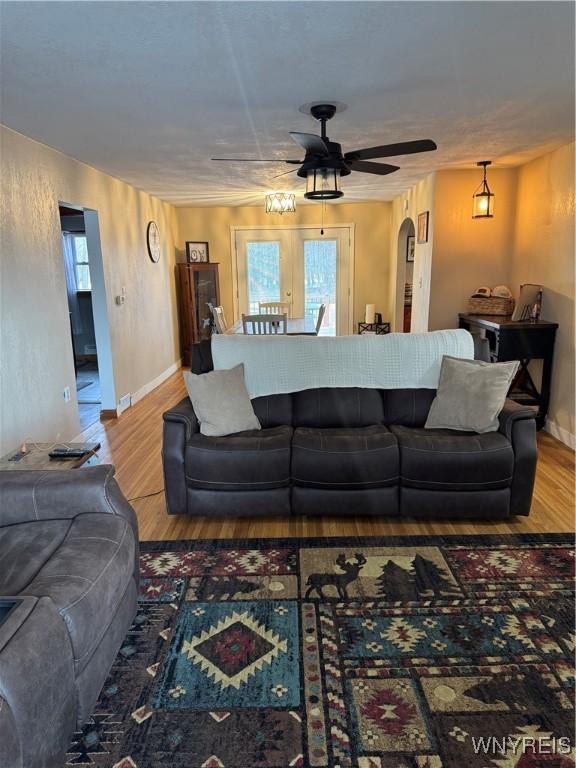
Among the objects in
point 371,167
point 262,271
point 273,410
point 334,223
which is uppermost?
point 334,223

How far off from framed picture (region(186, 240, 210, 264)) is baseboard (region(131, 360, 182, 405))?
157cm

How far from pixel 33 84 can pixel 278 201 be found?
3.40 m

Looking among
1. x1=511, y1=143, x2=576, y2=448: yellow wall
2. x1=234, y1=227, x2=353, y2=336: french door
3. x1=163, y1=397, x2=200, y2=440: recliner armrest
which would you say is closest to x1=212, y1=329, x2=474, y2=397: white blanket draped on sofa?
A: x1=163, y1=397, x2=200, y2=440: recliner armrest

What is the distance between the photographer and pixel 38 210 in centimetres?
375

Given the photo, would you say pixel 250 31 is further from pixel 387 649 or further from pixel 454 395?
pixel 387 649

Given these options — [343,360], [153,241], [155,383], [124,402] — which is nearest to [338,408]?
[343,360]

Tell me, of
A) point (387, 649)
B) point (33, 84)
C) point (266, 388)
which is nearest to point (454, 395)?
point (266, 388)

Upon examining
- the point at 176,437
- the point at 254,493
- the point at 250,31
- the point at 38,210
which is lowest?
the point at 254,493

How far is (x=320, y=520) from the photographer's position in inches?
118

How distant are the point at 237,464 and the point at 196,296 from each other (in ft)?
16.5

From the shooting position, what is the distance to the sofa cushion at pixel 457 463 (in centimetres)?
281

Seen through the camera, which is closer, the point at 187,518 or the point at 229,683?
the point at 229,683

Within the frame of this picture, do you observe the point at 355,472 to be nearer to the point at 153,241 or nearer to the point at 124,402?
the point at 124,402

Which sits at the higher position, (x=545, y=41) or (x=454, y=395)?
(x=545, y=41)
